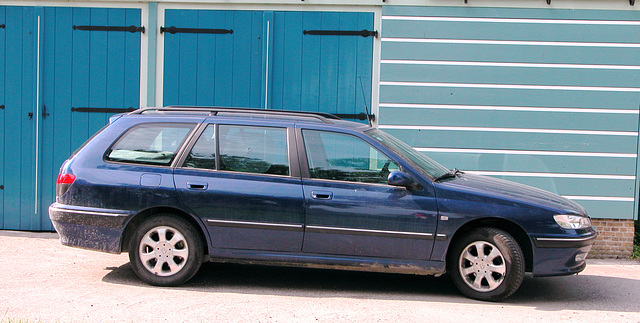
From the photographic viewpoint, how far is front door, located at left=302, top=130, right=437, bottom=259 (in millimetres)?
5629

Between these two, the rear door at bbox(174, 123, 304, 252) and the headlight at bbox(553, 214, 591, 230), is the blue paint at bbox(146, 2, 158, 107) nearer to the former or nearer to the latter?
the rear door at bbox(174, 123, 304, 252)

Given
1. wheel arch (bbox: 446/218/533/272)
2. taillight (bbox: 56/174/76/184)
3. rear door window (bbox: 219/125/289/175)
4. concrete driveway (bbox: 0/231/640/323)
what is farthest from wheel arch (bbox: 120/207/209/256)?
wheel arch (bbox: 446/218/533/272)

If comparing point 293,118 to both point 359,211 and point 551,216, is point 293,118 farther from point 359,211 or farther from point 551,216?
point 551,216

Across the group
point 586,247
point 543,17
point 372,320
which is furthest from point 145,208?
point 543,17

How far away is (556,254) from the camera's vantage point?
564 centimetres

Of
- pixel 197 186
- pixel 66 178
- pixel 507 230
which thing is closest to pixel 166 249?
pixel 197 186

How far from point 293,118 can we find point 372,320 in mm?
2063

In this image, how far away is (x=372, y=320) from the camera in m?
5.00

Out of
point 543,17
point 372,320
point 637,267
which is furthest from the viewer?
point 543,17

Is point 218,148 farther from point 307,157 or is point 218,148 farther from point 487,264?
point 487,264

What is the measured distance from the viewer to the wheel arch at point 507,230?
5.72m

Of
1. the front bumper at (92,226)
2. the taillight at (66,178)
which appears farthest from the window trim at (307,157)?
the taillight at (66,178)

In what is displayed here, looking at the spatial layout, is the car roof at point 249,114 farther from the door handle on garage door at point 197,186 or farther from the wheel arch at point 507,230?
the wheel arch at point 507,230

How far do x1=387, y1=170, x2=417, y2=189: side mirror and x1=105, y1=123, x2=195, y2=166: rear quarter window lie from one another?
6.06 ft
